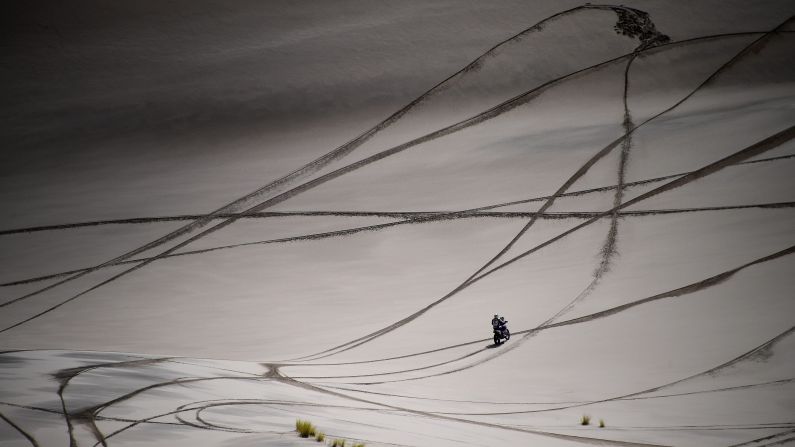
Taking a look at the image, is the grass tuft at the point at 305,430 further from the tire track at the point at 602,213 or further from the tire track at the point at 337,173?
the tire track at the point at 337,173

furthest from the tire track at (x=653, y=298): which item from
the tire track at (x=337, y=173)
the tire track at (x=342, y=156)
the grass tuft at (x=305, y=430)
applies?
the tire track at (x=342, y=156)

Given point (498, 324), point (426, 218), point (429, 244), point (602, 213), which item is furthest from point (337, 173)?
point (498, 324)

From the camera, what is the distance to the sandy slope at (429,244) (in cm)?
648

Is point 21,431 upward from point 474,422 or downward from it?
downward

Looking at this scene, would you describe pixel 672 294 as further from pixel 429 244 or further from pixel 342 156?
pixel 342 156

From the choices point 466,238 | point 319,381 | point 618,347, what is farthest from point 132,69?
point 618,347

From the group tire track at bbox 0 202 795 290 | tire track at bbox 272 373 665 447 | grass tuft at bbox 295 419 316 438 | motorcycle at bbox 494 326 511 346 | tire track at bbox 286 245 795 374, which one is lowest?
grass tuft at bbox 295 419 316 438

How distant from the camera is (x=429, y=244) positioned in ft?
42.5

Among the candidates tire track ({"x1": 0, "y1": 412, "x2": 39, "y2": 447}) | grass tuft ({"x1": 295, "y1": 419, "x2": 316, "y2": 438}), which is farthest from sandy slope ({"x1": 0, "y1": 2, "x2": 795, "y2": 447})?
grass tuft ({"x1": 295, "y1": 419, "x2": 316, "y2": 438})

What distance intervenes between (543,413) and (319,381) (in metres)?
2.48

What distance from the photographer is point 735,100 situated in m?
15.4

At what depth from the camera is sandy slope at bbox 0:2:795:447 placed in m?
6.48

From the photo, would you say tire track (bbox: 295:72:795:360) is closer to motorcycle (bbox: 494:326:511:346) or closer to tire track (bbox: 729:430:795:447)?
motorcycle (bbox: 494:326:511:346)

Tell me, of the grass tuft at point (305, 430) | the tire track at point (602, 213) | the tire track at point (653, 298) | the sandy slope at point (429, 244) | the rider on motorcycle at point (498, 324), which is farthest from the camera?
the tire track at point (602, 213)
